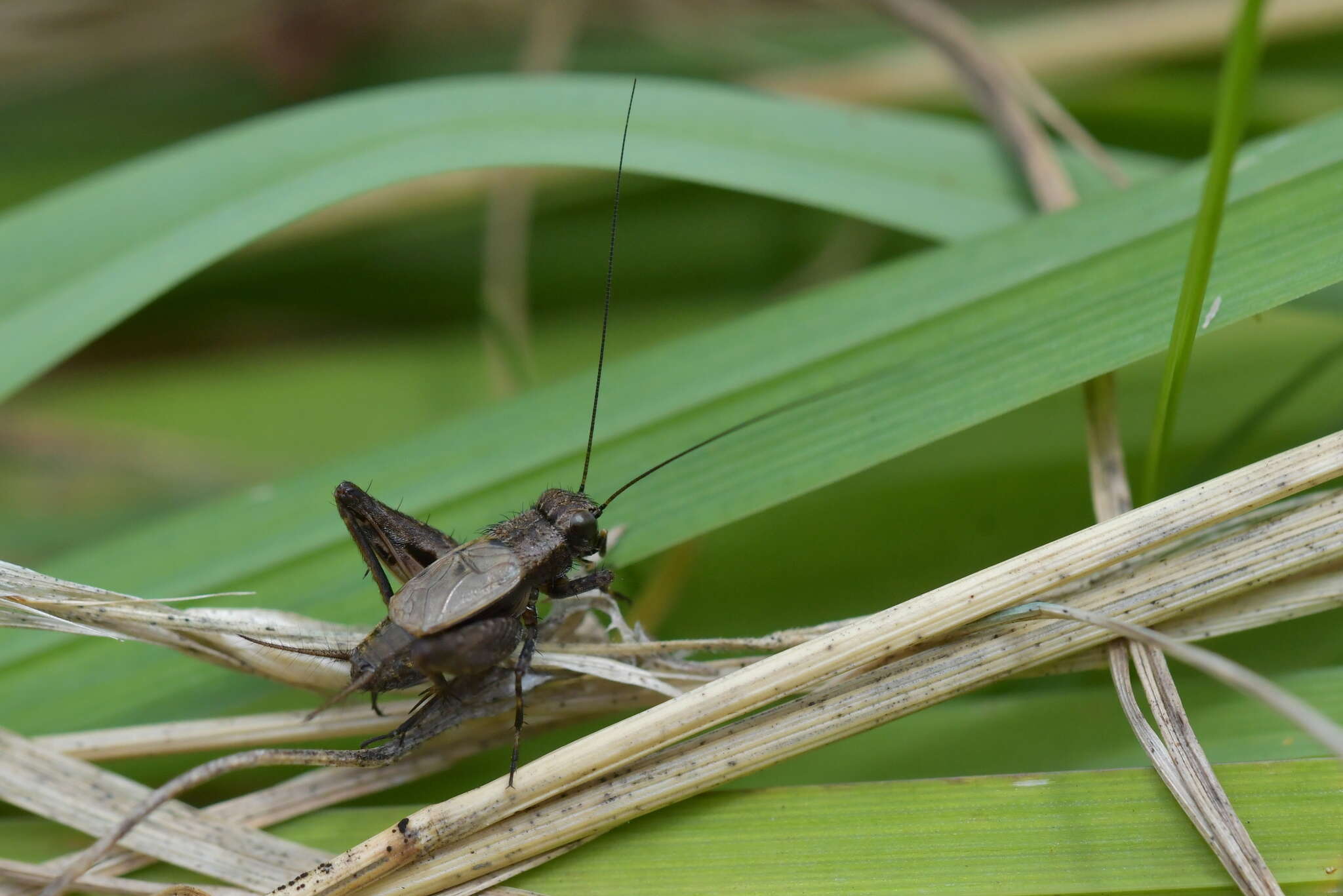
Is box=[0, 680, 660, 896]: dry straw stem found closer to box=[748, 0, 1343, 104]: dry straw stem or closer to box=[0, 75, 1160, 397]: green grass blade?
box=[0, 75, 1160, 397]: green grass blade

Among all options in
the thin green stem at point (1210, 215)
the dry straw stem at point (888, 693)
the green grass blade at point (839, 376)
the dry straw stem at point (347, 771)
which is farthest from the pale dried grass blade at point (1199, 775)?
the dry straw stem at point (347, 771)

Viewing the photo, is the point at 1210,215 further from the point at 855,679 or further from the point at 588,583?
the point at 588,583

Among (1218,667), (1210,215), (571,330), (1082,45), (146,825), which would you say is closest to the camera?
(1218,667)

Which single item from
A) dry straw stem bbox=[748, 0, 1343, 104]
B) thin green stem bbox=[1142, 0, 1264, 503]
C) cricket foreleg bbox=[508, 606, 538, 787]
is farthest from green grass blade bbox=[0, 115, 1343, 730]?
dry straw stem bbox=[748, 0, 1343, 104]

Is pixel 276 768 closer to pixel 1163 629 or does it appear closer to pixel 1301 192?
pixel 1163 629

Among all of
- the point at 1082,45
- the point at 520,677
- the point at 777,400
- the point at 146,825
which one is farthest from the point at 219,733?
the point at 1082,45
